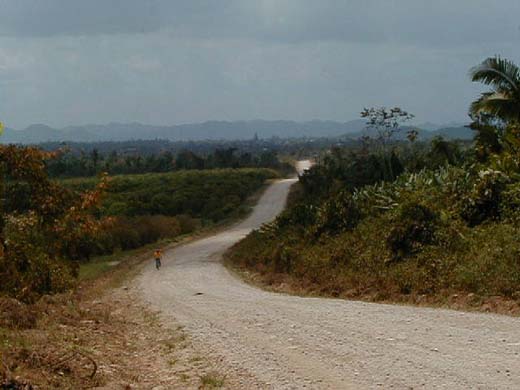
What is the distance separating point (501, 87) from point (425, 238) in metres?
7.92

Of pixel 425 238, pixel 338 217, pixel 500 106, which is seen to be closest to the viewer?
pixel 425 238

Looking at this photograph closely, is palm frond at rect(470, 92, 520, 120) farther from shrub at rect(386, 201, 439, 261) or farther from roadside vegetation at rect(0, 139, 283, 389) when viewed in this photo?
roadside vegetation at rect(0, 139, 283, 389)

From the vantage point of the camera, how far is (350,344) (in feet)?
31.3

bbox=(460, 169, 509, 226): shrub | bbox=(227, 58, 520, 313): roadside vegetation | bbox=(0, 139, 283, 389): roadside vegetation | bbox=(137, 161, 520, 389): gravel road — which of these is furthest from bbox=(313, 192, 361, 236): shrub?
bbox=(0, 139, 283, 389): roadside vegetation

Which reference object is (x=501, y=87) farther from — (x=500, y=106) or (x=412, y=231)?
(x=412, y=231)

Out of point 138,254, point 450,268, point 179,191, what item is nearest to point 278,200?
point 179,191

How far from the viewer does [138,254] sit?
36.7 metres

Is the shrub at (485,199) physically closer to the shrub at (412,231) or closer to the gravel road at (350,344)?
the shrub at (412,231)

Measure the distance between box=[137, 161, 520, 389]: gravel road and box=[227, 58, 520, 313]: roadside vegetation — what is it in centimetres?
155

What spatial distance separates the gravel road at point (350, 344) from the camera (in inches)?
304

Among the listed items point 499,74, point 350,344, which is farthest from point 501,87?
point 350,344

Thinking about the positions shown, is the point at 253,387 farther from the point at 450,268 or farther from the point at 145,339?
the point at 450,268

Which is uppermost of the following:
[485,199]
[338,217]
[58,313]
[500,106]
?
[500,106]

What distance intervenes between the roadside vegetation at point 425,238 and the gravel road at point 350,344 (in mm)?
1555
